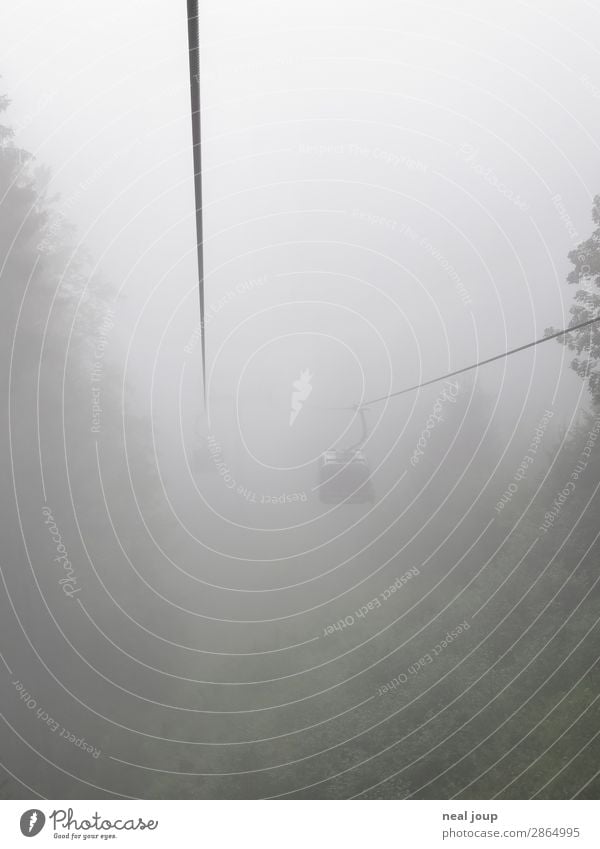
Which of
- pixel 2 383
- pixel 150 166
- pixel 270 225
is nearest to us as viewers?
pixel 2 383

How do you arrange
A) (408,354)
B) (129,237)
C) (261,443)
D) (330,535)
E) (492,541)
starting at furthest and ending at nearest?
(129,237) → (408,354) → (261,443) → (330,535) → (492,541)

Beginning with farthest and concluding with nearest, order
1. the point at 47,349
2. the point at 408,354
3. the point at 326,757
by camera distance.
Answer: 1. the point at 408,354
2. the point at 47,349
3. the point at 326,757

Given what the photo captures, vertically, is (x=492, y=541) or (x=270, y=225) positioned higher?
(x=270, y=225)

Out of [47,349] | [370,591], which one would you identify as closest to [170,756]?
[370,591]

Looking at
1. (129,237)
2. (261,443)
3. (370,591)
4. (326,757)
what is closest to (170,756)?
(326,757)

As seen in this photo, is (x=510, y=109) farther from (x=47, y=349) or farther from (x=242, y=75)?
(x=47, y=349)

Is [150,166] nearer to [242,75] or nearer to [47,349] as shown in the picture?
[242,75]

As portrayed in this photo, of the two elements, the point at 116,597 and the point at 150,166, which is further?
the point at 150,166

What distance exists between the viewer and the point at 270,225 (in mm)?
72125

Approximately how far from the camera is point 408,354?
40.1 meters

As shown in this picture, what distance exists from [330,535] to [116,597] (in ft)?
33.0

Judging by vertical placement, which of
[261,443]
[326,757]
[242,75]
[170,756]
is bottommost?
[326,757]

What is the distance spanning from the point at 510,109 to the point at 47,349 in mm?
71702

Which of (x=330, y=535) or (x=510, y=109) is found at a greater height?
(x=510, y=109)
